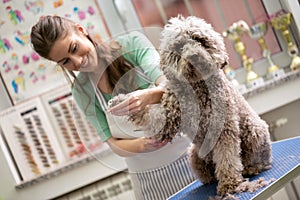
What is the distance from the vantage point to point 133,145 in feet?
2.86

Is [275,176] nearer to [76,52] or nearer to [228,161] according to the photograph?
[228,161]

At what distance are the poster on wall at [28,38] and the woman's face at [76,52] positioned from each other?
3.79ft

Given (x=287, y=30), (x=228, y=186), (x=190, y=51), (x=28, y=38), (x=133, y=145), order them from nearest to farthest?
(x=190, y=51) < (x=228, y=186) < (x=133, y=145) < (x=287, y=30) < (x=28, y=38)

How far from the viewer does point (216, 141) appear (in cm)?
77

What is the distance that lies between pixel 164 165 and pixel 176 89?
0.42 meters

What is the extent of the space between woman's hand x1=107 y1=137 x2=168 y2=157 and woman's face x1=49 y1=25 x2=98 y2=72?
0.19 meters

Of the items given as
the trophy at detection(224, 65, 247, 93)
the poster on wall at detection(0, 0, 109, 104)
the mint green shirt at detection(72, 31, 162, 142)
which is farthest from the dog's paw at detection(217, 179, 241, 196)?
the poster on wall at detection(0, 0, 109, 104)

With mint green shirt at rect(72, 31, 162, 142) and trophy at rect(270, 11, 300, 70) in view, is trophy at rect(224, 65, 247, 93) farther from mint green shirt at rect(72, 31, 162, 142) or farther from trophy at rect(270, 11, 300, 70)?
mint green shirt at rect(72, 31, 162, 142)

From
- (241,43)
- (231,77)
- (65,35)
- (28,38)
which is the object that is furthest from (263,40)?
(65,35)

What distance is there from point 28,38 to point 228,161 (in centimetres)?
157

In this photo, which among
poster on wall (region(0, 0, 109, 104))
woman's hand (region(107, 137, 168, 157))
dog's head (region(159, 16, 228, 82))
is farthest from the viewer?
poster on wall (region(0, 0, 109, 104))

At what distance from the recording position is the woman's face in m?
0.81

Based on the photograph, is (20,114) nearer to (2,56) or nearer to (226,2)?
(2,56)

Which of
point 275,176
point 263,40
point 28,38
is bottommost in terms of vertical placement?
point 275,176
